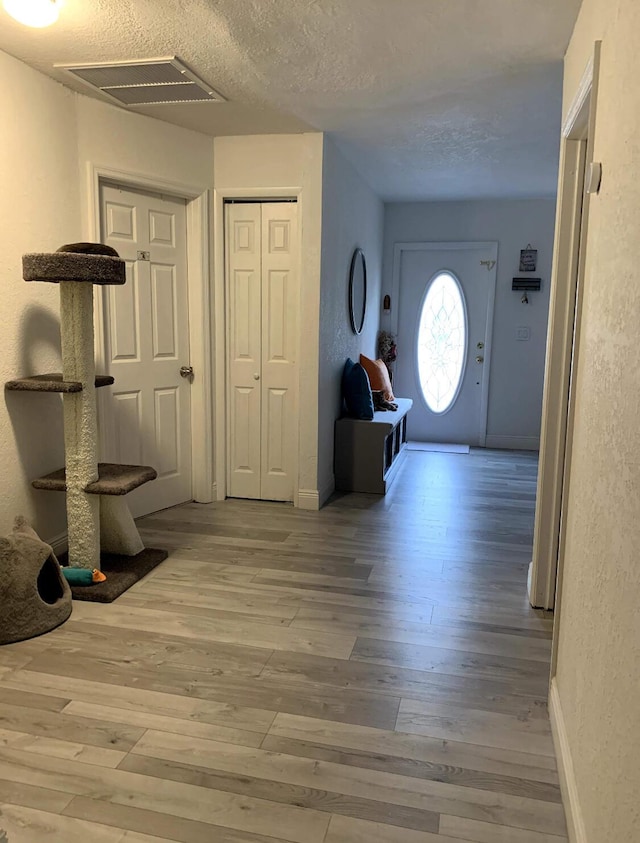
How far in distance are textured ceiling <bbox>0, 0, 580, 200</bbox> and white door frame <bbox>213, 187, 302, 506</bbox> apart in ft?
1.21

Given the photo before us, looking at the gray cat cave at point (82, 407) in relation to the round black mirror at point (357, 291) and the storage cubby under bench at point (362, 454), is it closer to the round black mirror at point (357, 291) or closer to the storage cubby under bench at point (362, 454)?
the storage cubby under bench at point (362, 454)

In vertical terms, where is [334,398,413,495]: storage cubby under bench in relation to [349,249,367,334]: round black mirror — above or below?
below

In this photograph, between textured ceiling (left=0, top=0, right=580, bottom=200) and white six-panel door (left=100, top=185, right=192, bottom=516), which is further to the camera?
white six-panel door (left=100, top=185, right=192, bottom=516)

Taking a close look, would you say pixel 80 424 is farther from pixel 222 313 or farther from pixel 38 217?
pixel 222 313

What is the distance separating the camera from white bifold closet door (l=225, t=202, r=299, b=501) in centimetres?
425

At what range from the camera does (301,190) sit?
407 cm

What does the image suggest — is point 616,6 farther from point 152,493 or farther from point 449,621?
point 152,493

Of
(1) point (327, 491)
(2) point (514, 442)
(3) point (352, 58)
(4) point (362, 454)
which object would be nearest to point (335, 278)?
(4) point (362, 454)

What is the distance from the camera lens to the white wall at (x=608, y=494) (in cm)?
121

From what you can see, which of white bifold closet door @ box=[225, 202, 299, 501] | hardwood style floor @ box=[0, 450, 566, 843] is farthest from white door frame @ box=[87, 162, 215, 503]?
hardwood style floor @ box=[0, 450, 566, 843]

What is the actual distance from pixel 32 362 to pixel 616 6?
2.76 meters

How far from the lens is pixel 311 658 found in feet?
8.15

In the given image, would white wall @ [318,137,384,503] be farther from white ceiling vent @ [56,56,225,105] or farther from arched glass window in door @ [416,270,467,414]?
arched glass window in door @ [416,270,467,414]

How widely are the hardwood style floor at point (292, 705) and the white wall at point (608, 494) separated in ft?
0.99
